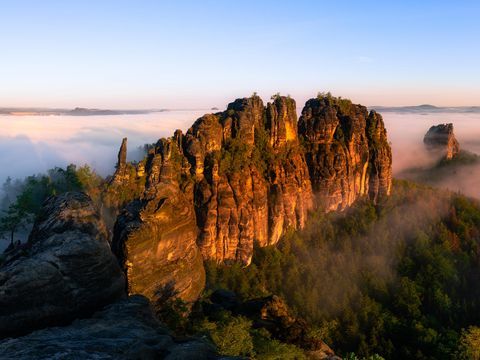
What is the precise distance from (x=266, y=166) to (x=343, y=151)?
2538cm

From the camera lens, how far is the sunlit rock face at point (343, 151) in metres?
99.6

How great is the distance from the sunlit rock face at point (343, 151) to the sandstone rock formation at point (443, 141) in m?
75.9

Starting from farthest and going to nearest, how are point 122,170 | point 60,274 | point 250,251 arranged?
point 250,251, point 122,170, point 60,274

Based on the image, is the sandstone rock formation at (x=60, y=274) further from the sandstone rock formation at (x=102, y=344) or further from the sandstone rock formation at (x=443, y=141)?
the sandstone rock formation at (x=443, y=141)

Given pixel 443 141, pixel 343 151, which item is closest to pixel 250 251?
pixel 343 151

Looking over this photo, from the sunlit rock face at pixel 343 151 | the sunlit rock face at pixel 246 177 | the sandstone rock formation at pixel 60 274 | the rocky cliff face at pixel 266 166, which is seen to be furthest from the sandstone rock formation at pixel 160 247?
the sunlit rock face at pixel 343 151

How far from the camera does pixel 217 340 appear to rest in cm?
2772

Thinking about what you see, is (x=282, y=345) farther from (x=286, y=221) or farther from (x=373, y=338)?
(x=286, y=221)

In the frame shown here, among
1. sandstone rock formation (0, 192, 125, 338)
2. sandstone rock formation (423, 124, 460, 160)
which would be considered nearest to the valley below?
sandstone rock formation (0, 192, 125, 338)

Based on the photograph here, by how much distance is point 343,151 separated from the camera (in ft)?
333

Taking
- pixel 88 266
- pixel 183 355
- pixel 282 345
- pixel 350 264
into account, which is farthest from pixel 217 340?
pixel 350 264

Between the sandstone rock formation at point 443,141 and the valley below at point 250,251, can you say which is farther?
the sandstone rock formation at point 443,141

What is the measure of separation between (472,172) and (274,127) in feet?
389

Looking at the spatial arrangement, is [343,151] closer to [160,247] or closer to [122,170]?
[122,170]
